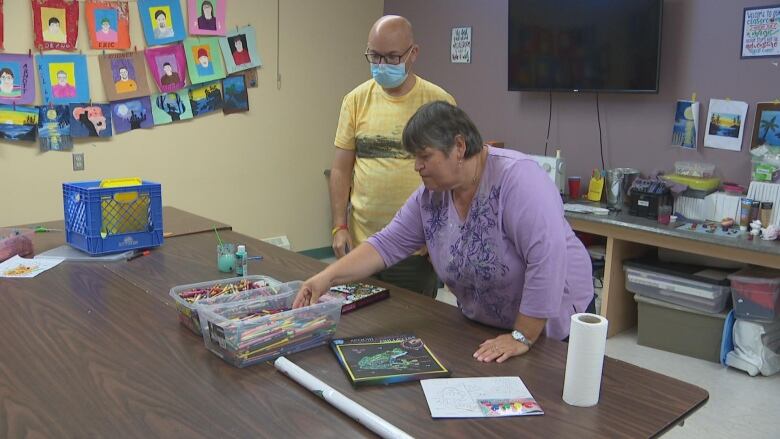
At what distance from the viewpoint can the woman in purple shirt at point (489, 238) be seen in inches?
62.9

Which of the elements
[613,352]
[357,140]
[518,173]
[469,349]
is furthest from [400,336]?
[613,352]

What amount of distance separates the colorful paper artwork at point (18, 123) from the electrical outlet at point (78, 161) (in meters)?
0.25

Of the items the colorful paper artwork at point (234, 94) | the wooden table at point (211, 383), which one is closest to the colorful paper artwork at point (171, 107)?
the colorful paper artwork at point (234, 94)

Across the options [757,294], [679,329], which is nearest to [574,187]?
[679,329]

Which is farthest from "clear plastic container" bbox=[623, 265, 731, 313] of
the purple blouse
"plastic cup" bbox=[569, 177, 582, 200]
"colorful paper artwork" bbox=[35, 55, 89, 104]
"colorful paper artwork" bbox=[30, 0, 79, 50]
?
"colorful paper artwork" bbox=[30, 0, 79, 50]

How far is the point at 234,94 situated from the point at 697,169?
9.41 feet

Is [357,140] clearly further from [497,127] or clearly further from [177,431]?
[497,127]

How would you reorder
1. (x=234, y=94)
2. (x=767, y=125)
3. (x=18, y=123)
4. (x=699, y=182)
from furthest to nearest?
1. (x=234, y=94)
2. (x=18, y=123)
3. (x=699, y=182)
4. (x=767, y=125)

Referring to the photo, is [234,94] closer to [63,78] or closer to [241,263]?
[63,78]

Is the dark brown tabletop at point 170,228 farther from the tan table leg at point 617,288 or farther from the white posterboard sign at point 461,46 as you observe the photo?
the white posterboard sign at point 461,46

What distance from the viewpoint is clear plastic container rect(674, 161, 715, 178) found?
3.58m

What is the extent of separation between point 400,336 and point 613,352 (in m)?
2.17

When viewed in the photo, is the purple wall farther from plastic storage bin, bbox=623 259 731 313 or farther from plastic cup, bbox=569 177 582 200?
plastic storage bin, bbox=623 259 731 313

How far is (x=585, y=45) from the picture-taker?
387cm
